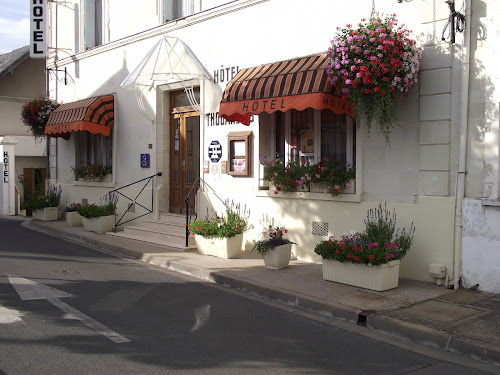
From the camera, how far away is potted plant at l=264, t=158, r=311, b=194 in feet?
30.7

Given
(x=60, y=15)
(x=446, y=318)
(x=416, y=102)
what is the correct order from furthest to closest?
(x=60, y=15) → (x=416, y=102) → (x=446, y=318)

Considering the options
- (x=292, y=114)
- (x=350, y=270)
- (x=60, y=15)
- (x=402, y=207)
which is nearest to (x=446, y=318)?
(x=350, y=270)

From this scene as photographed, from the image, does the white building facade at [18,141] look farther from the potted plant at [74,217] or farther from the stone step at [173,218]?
the stone step at [173,218]

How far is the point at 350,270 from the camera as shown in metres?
7.60

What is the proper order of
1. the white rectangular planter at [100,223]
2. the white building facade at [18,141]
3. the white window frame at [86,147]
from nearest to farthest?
the white rectangular planter at [100,223]
the white window frame at [86,147]
the white building facade at [18,141]

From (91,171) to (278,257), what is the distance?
27.2 feet

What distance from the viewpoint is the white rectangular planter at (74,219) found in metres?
14.9

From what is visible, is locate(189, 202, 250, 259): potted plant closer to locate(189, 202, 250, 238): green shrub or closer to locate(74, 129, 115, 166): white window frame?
locate(189, 202, 250, 238): green shrub

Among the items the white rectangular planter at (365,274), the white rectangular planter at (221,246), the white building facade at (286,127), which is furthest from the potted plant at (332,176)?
the white rectangular planter at (221,246)

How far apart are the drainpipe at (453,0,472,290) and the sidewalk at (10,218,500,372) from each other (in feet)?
1.58

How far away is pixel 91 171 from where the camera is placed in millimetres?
15188

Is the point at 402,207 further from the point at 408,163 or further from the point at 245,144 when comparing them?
the point at 245,144

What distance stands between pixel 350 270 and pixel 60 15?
533 inches

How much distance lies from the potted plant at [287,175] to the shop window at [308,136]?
0.28m
